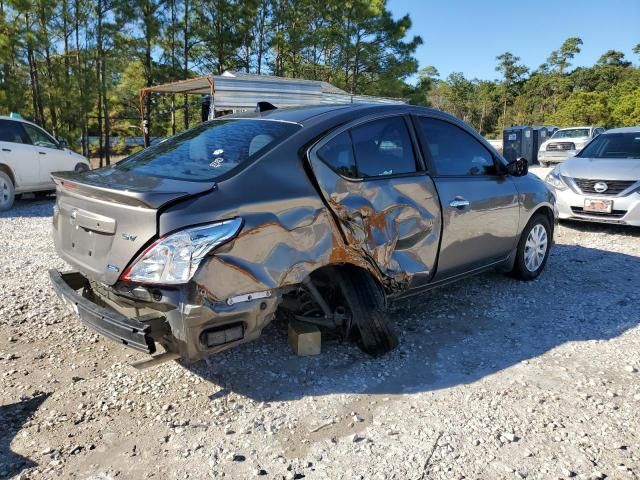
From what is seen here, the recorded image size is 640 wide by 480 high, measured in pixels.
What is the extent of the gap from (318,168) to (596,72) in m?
54.5

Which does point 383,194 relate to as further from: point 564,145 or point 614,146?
point 564,145

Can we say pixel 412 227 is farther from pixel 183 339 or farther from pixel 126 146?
pixel 126 146

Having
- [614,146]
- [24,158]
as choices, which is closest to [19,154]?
[24,158]

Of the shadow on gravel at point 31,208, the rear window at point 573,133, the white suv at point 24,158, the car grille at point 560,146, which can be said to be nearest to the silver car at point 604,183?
the white suv at point 24,158

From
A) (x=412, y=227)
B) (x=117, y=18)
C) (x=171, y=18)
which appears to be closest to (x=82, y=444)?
(x=412, y=227)

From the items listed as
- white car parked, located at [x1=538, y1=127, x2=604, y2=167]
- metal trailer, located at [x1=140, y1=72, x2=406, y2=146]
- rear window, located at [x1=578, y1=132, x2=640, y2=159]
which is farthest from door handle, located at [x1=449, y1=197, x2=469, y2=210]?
white car parked, located at [x1=538, y1=127, x2=604, y2=167]

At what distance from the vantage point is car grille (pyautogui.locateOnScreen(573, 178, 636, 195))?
21.7 feet

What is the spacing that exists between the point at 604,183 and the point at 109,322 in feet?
21.5

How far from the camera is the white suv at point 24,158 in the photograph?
8742 millimetres

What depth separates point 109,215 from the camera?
8.61ft

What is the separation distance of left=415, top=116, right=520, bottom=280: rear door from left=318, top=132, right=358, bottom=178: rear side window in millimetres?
735

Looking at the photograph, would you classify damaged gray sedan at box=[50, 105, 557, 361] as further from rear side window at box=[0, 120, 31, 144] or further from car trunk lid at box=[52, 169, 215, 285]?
rear side window at box=[0, 120, 31, 144]

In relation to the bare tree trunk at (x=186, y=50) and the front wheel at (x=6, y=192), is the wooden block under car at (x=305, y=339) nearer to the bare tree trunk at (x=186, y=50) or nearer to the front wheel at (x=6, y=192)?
the front wheel at (x=6, y=192)

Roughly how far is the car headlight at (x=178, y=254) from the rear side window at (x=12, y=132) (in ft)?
26.1
